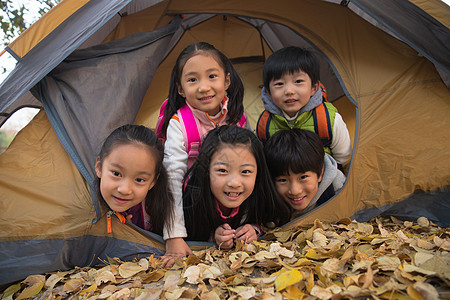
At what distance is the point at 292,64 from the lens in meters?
2.26

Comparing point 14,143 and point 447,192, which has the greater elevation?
point 14,143

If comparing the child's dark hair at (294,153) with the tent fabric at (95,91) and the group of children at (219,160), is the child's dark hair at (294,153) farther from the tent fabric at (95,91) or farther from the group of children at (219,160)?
the tent fabric at (95,91)

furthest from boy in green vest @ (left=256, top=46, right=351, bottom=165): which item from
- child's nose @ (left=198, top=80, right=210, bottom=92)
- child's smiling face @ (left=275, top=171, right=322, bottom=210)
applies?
child's nose @ (left=198, top=80, right=210, bottom=92)

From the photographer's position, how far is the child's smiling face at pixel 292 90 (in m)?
2.27

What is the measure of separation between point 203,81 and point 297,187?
749 millimetres

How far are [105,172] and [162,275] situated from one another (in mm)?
509

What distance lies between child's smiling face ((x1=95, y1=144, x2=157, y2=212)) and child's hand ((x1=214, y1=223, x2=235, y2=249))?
0.43 metres

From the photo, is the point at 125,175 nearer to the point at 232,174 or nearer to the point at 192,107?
the point at 232,174

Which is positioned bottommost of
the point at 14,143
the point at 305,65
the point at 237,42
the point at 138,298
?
the point at 138,298

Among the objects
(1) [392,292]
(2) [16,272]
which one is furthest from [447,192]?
(2) [16,272]

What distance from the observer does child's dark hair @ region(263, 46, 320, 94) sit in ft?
7.41

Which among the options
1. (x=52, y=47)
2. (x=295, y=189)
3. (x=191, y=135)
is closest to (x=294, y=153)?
(x=295, y=189)

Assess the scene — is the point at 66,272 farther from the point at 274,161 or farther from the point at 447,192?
the point at 447,192

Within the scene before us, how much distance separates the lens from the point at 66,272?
1.67 m
